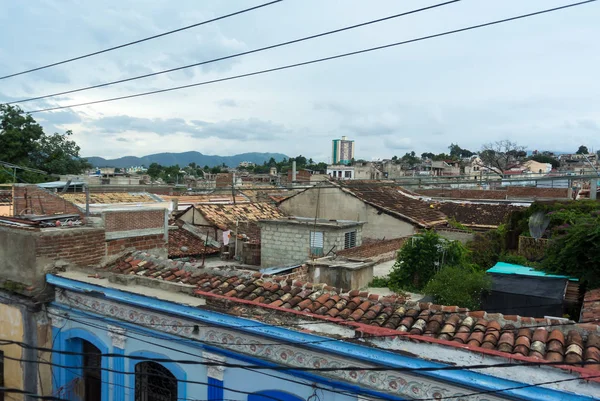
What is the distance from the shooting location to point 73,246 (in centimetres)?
871

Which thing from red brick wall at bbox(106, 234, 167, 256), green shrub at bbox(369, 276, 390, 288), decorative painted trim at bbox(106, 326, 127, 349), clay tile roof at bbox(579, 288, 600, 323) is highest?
red brick wall at bbox(106, 234, 167, 256)

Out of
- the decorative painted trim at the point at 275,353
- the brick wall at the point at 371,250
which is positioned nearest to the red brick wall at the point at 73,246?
the decorative painted trim at the point at 275,353

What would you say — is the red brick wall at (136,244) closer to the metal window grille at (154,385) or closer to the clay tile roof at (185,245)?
the metal window grille at (154,385)

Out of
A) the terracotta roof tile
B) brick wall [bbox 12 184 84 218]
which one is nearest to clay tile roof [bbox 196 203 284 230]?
the terracotta roof tile

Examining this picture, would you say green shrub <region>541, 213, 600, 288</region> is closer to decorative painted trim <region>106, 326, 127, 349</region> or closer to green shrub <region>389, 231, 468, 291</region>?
green shrub <region>389, 231, 468, 291</region>

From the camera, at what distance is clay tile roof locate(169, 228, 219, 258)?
17161 millimetres

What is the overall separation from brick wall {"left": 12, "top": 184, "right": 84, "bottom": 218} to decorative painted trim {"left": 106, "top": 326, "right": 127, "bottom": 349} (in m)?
6.23

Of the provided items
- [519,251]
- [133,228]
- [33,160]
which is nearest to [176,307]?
[133,228]

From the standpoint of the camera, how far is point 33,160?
36.5 metres

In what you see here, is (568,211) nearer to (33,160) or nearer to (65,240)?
(65,240)

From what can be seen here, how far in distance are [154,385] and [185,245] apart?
10.9 m

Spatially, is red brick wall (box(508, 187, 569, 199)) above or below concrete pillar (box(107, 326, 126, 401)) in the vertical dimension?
above

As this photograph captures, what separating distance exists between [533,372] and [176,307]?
15.8 ft

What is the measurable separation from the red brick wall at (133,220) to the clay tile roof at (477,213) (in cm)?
1810
